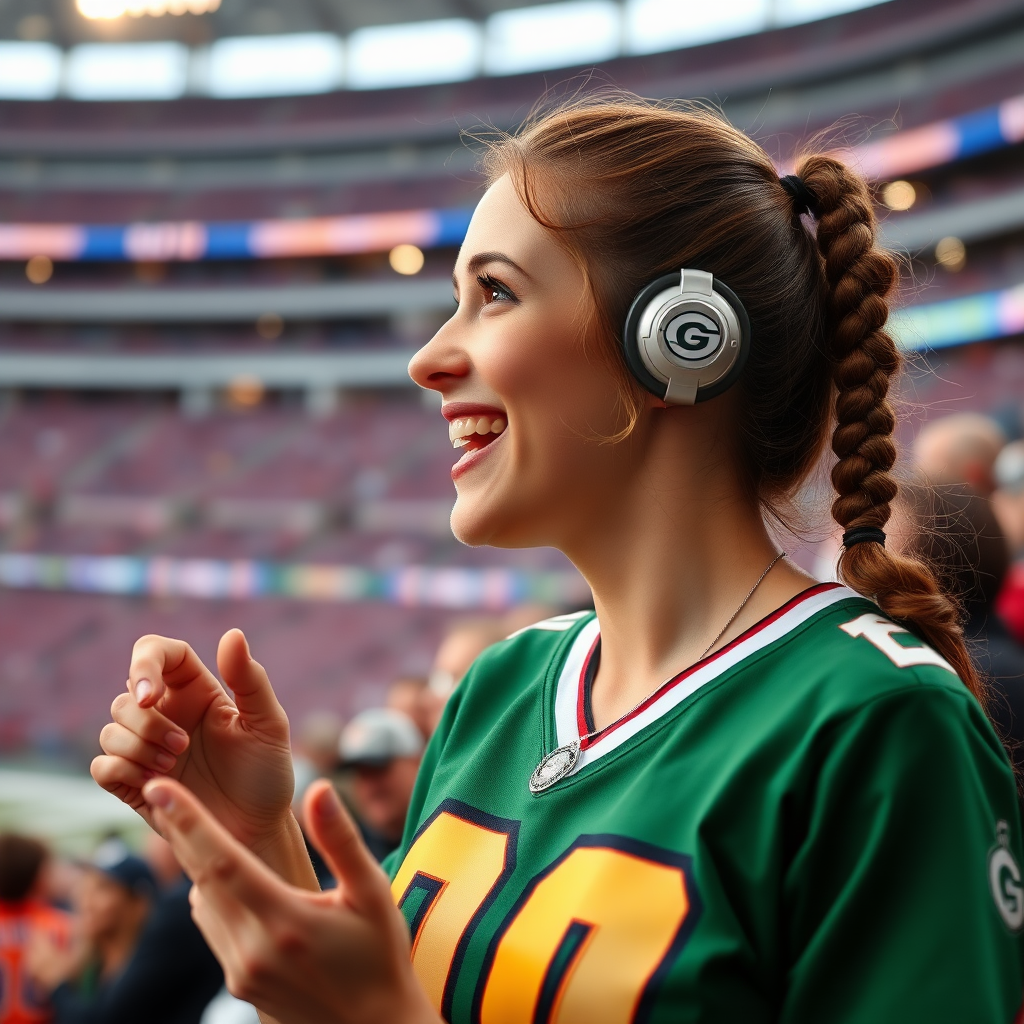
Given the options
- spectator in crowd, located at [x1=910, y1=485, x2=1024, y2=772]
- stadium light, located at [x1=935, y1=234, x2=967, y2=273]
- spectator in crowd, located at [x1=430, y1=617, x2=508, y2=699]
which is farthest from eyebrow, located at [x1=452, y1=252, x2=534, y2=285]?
stadium light, located at [x1=935, y1=234, x2=967, y2=273]

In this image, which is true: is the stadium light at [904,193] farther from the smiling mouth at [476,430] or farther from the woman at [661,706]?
the smiling mouth at [476,430]

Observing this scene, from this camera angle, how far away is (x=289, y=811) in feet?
3.53

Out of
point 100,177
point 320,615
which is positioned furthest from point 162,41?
point 320,615

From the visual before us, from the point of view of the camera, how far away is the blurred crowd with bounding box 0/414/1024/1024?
169cm

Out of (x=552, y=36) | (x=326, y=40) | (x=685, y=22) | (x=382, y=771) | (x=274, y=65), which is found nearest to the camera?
(x=382, y=771)

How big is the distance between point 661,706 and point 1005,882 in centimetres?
31

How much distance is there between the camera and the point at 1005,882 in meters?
0.76

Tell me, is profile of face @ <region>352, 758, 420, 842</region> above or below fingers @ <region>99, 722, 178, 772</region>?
below

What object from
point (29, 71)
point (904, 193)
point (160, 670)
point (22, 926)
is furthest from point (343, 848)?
point (29, 71)

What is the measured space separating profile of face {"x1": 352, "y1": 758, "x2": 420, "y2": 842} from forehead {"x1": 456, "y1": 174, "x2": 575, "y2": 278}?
177 centimetres

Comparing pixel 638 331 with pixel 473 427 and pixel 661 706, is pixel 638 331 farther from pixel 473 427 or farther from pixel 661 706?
pixel 661 706

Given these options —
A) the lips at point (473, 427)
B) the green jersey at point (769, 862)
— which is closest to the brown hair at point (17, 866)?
the green jersey at point (769, 862)

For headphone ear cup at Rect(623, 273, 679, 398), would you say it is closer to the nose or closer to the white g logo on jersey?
the nose

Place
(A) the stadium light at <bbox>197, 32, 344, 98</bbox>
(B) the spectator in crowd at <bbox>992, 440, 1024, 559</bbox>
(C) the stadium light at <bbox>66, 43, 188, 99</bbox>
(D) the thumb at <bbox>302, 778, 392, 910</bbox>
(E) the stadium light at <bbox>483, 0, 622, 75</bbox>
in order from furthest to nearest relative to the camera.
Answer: (C) the stadium light at <bbox>66, 43, 188, 99</bbox>, (A) the stadium light at <bbox>197, 32, 344, 98</bbox>, (E) the stadium light at <bbox>483, 0, 622, 75</bbox>, (B) the spectator in crowd at <bbox>992, 440, 1024, 559</bbox>, (D) the thumb at <bbox>302, 778, 392, 910</bbox>
